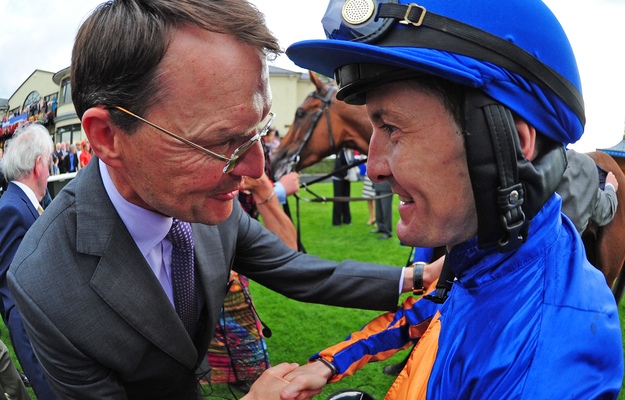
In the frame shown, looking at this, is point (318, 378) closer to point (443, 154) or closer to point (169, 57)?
point (443, 154)

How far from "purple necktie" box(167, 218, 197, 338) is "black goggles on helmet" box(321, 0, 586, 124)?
1197 millimetres

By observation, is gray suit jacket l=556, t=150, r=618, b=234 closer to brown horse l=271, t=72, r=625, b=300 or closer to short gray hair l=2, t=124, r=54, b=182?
brown horse l=271, t=72, r=625, b=300

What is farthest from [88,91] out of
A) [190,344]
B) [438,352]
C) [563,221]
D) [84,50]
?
[563,221]

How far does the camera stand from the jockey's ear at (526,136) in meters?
1.06

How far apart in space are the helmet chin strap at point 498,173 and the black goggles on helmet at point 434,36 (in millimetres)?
87

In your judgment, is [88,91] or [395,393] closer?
[395,393]

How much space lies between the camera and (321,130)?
5996 mm

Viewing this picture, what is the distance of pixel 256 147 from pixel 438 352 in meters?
0.88

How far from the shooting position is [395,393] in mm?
1381

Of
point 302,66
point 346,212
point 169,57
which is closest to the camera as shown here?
point 302,66

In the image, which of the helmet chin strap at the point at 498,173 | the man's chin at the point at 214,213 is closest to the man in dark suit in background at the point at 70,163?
the man's chin at the point at 214,213

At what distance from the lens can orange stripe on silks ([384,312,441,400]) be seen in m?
1.24

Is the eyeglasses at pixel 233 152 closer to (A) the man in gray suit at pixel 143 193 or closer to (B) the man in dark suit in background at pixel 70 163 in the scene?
(A) the man in gray suit at pixel 143 193

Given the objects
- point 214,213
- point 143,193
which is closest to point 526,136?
point 214,213
